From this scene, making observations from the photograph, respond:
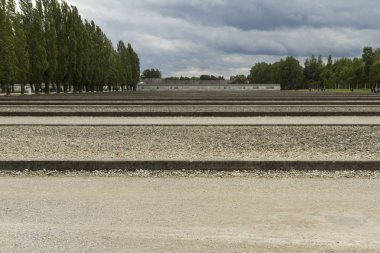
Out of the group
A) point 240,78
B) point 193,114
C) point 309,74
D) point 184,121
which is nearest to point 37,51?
point 193,114

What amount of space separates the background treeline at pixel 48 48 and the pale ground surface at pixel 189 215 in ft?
136

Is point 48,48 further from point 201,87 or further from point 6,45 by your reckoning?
point 201,87

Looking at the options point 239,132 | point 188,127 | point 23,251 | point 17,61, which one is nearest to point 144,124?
point 188,127

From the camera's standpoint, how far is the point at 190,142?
1159cm

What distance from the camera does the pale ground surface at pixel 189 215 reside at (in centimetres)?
445

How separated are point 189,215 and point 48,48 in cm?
5381

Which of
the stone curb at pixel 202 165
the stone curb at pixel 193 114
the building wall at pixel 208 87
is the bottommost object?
the stone curb at pixel 202 165

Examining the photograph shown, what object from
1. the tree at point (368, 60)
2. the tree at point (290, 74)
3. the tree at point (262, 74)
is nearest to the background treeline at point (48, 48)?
the tree at point (368, 60)

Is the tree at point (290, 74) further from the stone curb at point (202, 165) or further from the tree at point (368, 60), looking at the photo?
the stone curb at point (202, 165)

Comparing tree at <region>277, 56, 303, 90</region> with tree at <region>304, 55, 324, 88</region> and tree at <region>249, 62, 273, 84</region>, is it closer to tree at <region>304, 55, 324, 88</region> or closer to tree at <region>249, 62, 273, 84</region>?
tree at <region>304, 55, 324, 88</region>

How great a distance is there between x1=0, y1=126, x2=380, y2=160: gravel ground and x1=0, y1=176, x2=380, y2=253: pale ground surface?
202cm

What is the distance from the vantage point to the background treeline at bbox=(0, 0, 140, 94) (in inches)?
1837

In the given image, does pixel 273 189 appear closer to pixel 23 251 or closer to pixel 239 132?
pixel 23 251

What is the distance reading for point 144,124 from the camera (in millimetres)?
15766
